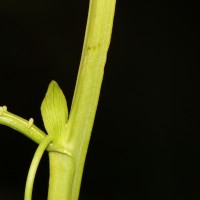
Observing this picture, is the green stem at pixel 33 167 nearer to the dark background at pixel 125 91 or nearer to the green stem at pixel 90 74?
the green stem at pixel 90 74

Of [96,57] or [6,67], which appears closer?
[96,57]

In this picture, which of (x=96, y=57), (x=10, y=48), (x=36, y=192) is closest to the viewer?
(x=96, y=57)

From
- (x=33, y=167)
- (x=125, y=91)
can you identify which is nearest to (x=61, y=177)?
(x=33, y=167)

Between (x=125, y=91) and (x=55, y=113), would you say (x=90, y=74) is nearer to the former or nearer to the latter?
(x=55, y=113)

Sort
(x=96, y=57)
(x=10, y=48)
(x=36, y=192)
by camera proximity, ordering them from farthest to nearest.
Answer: (x=10, y=48) < (x=36, y=192) < (x=96, y=57)

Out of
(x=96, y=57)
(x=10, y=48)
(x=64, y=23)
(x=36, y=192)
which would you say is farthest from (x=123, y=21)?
(x=96, y=57)

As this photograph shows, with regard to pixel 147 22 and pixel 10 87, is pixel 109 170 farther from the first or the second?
pixel 147 22

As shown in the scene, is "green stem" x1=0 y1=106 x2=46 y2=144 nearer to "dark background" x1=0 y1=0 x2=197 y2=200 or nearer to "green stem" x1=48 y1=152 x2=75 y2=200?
"green stem" x1=48 y1=152 x2=75 y2=200
